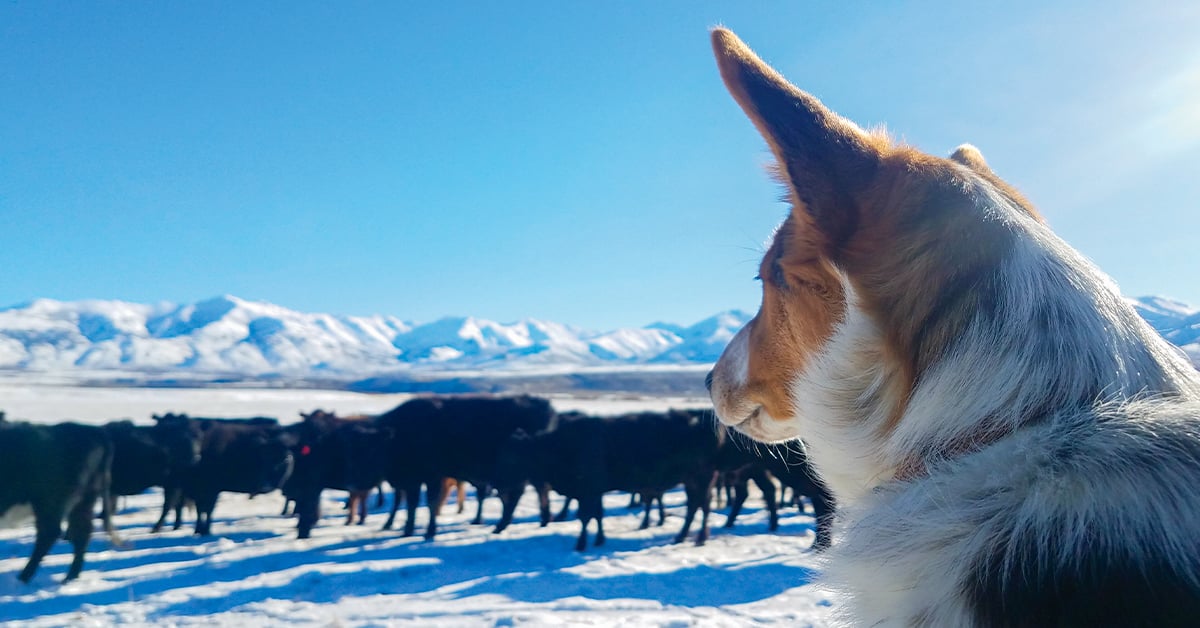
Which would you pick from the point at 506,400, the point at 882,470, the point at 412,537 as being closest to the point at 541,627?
the point at 882,470

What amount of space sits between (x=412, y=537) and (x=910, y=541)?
11844mm

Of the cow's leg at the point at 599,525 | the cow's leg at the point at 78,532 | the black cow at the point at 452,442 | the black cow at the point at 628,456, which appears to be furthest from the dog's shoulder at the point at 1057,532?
the black cow at the point at 452,442

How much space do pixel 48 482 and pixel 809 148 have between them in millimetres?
11078

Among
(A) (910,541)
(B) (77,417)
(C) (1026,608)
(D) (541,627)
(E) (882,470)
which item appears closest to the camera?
(C) (1026,608)

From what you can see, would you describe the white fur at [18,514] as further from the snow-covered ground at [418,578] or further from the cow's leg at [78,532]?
the snow-covered ground at [418,578]

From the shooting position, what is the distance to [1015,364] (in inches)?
36.3

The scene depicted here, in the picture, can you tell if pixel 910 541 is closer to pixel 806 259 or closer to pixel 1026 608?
pixel 1026 608

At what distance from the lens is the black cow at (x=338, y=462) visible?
38.5 ft

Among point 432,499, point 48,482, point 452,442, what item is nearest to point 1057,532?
point 48,482

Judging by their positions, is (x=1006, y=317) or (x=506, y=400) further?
(x=506, y=400)

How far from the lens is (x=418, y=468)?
12117 mm

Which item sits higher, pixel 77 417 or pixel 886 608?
pixel 886 608

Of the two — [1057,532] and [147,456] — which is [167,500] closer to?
[147,456]

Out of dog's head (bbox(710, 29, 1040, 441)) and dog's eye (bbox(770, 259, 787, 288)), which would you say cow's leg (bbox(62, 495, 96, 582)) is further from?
dog's head (bbox(710, 29, 1040, 441))
